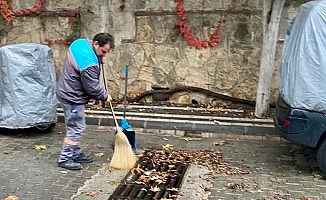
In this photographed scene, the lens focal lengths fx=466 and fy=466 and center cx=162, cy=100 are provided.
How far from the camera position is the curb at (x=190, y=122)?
25.3ft

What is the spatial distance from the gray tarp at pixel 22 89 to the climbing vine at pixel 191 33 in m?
3.00

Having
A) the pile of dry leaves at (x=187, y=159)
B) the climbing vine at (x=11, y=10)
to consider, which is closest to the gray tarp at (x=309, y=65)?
the pile of dry leaves at (x=187, y=159)

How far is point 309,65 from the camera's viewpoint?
5535 mm

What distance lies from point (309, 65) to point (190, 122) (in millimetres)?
2837

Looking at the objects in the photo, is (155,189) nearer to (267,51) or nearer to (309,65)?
(309,65)

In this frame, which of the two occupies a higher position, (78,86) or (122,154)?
(78,86)

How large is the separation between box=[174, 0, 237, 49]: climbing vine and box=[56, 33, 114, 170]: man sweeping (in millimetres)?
3492

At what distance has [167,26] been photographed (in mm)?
9188

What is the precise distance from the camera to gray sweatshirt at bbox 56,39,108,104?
5.62 metres

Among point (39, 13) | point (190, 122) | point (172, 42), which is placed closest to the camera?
point (190, 122)

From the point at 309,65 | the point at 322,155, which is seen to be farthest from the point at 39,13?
the point at 322,155

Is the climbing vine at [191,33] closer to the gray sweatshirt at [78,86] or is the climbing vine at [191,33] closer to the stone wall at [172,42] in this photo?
the stone wall at [172,42]

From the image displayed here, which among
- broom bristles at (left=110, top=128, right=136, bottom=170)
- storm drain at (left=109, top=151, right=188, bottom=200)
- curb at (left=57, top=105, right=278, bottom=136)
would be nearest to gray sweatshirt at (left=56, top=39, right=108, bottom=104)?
broom bristles at (left=110, top=128, right=136, bottom=170)

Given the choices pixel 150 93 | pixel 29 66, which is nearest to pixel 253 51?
pixel 150 93
